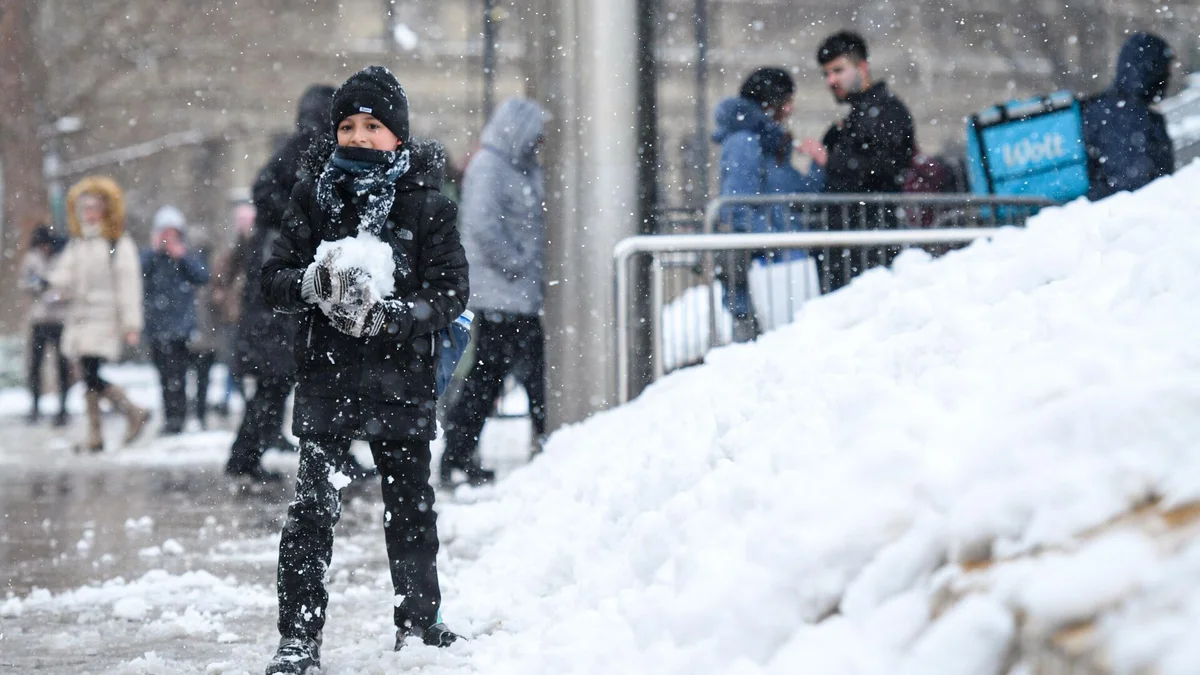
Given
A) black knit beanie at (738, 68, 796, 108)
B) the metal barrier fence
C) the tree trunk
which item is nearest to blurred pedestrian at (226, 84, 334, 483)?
the metal barrier fence

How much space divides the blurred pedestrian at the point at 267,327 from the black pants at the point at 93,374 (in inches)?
112

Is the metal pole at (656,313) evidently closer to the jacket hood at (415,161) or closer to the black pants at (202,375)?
the jacket hood at (415,161)

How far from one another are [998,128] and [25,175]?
64.4 ft

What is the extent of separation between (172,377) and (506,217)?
21.2ft

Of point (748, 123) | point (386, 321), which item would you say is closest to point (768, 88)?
point (748, 123)

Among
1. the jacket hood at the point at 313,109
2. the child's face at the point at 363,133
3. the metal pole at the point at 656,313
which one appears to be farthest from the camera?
the jacket hood at the point at 313,109

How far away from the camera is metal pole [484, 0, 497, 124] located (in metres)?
11.3

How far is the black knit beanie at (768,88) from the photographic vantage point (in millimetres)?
8477

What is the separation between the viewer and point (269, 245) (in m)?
8.51

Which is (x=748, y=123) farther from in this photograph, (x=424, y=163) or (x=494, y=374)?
(x=424, y=163)

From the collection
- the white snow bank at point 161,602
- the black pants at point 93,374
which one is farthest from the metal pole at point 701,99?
the white snow bank at point 161,602

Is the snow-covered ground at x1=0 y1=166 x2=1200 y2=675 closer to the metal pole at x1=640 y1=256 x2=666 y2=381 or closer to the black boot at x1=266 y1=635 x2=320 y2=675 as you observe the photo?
the black boot at x1=266 y1=635 x2=320 y2=675

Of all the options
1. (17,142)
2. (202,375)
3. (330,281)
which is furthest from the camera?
(17,142)

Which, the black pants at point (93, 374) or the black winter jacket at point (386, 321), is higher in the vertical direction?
the black winter jacket at point (386, 321)
